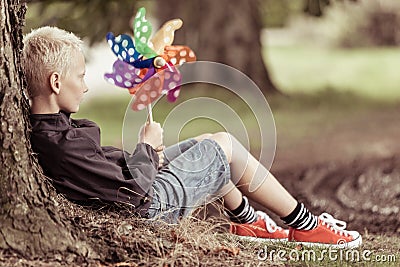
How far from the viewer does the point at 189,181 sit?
371 centimetres

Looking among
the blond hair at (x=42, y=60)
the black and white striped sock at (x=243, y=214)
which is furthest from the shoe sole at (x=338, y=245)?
the blond hair at (x=42, y=60)

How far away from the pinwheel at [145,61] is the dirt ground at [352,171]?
1772 millimetres

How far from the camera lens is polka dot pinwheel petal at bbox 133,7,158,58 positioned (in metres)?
3.64

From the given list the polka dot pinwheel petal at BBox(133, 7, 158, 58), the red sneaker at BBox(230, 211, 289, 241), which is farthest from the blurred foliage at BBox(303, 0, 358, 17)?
the polka dot pinwheel petal at BBox(133, 7, 158, 58)

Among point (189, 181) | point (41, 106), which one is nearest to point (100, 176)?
point (41, 106)

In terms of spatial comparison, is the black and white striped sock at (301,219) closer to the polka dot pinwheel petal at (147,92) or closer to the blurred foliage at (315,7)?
the polka dot pinwheel petal at (147,92)

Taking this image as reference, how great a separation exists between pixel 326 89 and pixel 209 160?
7578mm

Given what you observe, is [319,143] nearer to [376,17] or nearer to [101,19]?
[101,19]

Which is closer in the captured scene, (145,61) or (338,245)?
(145,61)

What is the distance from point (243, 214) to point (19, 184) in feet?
4.53

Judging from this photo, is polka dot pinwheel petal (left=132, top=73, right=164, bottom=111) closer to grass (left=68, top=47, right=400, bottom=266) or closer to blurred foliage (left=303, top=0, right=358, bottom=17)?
grass (left=68, top=47, right=400, bottom=266)

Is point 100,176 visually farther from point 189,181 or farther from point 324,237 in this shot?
point 324,237

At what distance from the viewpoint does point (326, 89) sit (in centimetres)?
1112

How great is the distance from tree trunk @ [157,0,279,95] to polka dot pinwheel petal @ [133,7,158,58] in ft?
19.7
